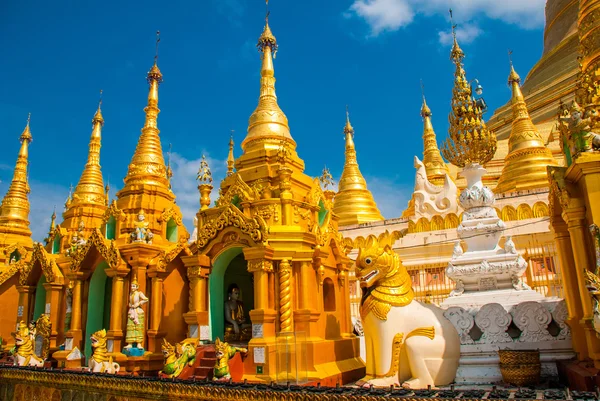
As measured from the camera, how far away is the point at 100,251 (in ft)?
42.1

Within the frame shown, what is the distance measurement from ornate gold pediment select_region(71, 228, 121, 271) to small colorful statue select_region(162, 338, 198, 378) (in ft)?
12.5

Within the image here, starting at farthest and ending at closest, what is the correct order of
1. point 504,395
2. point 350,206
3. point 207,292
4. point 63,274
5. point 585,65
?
1. point 350,206
2. point 63,274
3. point 207,292
4. point 585,65
5. point 504,395

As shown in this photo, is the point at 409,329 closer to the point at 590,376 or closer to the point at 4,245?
the point at 590,376

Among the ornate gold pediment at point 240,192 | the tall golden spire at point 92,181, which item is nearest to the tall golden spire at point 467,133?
the ornate gold pediment at point 240,192

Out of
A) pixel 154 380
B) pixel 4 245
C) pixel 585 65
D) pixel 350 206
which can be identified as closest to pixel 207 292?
pixel 154 380

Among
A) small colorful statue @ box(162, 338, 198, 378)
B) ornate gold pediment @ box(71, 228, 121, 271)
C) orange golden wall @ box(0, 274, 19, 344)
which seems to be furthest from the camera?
orange golden wall @ box(0, 274, 19, 344)

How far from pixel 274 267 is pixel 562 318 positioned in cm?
550

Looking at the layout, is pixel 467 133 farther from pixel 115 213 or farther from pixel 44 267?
pixel 44 267

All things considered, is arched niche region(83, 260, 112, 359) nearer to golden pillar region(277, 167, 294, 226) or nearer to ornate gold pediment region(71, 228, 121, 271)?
ornate gold pediment region(71, 228, 121, 271)

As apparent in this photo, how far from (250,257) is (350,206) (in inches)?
606

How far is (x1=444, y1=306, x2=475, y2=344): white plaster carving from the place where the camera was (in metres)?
8.11

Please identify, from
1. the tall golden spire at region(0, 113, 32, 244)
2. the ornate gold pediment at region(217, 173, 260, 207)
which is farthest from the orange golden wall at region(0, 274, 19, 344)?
the ornate gold pediment at region(217, 173, 260, 207)

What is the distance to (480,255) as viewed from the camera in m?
9.34

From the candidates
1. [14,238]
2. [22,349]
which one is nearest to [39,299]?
[22,349]
